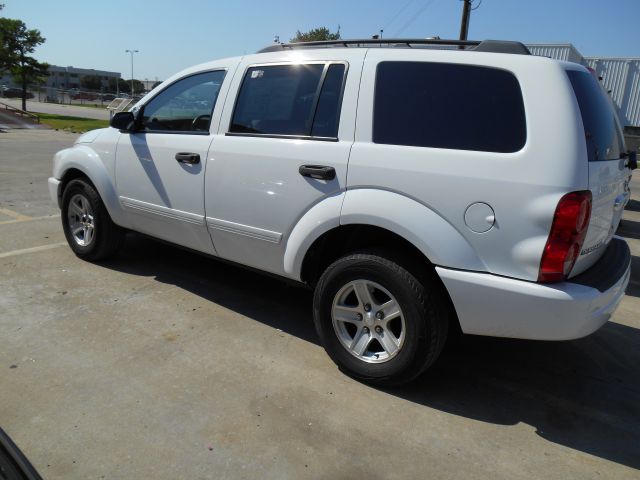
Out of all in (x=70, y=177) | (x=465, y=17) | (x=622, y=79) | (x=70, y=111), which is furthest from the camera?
(x=70, y=111)

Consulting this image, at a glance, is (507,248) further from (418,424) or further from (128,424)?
(128,424)

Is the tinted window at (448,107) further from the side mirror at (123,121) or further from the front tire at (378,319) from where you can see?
the side mirror at (123,121)

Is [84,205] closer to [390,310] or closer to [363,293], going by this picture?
[363,293]

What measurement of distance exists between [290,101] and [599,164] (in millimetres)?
1912

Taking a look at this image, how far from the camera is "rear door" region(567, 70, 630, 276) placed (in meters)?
2.64

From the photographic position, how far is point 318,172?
3123mm

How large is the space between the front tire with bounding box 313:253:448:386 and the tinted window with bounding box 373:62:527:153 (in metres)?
0.76

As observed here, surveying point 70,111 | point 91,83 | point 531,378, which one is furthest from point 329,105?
point 91,83

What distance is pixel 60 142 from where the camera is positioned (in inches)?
687

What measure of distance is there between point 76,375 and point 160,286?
1546 mm

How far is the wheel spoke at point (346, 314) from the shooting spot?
3155 mm

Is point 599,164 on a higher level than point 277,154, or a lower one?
higher

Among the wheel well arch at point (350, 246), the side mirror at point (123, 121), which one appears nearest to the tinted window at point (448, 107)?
the wheel well arch at point (350, 246)

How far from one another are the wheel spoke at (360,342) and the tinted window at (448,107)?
117 centimetres
